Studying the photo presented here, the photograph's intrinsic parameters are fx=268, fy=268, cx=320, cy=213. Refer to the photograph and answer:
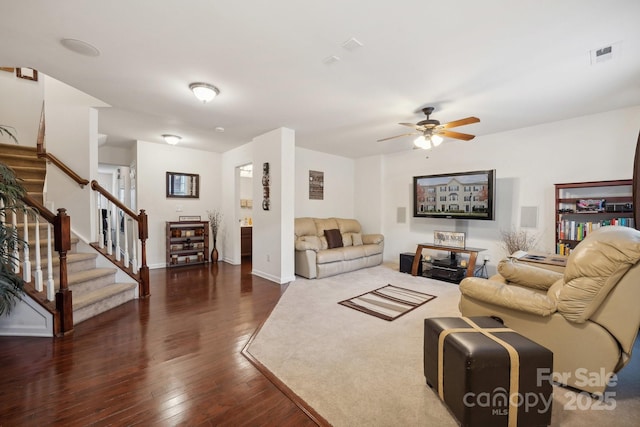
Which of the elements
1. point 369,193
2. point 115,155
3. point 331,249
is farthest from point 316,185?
point 115,155

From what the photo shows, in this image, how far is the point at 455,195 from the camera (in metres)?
4.96

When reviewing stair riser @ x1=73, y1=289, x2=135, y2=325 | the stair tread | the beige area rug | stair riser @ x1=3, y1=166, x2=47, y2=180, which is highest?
stair riser @ x1=3, y1=166, x2=47, y2=180

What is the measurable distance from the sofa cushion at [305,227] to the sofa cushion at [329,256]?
0.68m

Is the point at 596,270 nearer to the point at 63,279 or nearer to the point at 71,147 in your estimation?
the point at 63,279

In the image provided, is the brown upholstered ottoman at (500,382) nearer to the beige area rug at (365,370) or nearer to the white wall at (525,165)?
the beige area rug at (365,370)

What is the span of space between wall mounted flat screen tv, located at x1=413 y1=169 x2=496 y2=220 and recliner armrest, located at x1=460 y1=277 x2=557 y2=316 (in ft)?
9.45

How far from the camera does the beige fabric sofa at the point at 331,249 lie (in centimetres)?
476

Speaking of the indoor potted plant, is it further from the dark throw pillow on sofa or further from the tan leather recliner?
the dark throw pillow on sofa

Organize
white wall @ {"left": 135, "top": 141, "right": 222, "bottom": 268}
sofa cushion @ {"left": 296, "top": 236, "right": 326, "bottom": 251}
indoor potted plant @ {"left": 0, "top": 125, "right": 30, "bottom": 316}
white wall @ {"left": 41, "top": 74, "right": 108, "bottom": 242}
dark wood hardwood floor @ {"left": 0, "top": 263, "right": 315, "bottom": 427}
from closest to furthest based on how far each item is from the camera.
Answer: dark wood hardwood floor @ {"left": 0, "top": 263, "right": 315, "bottom": 427}
indoor potted plant @ {"left": 0, "top": 125, "right": 30, "bottom": 316}
white wall @ {"left": 41, "top": 74, "right": 108, "bottom": 242}
sofa cushion @ {"left": 296, "top": 236, "right": 326, "bottom": 251}
white wall @ {"left": 135, "top": 141, "right": 222, "bottom": 268}

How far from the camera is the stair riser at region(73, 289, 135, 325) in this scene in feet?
9.48

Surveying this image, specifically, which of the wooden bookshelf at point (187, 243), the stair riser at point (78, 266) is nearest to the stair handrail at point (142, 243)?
the stair riser at point (78, 266)

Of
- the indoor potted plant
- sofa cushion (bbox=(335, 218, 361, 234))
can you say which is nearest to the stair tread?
the indoor potted plant

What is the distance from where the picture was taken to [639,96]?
3215 millimetres

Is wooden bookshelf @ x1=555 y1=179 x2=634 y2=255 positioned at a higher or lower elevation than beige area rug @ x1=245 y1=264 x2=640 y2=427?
higher
